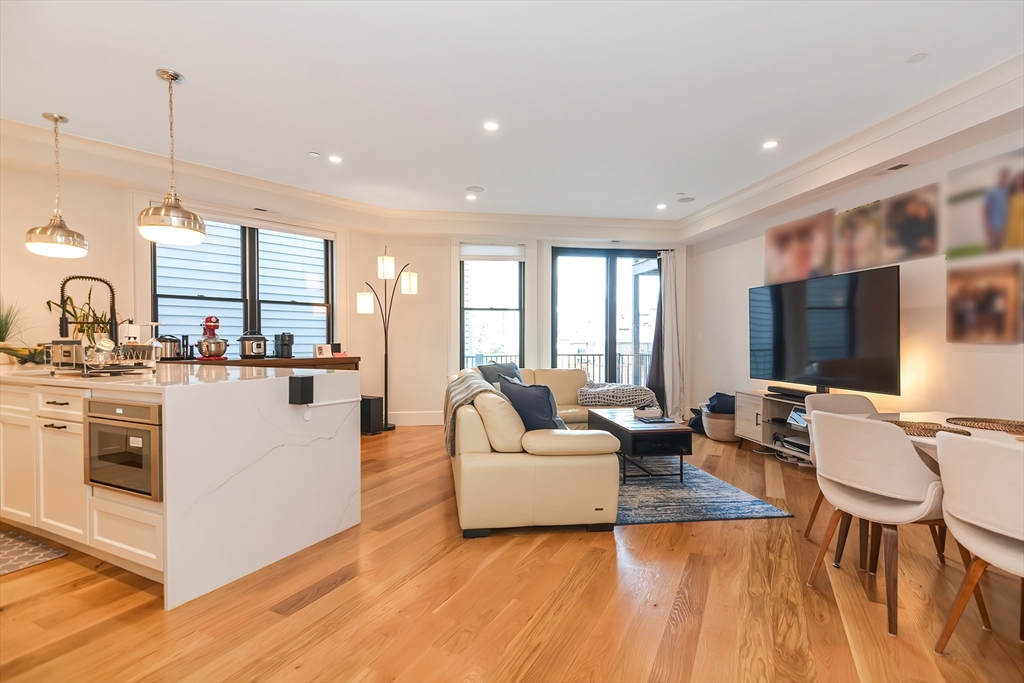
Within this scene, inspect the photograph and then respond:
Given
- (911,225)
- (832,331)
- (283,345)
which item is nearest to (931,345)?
(832,331)

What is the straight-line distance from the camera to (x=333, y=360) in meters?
5.16

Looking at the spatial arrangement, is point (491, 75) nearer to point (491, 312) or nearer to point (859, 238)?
point (859, 238)

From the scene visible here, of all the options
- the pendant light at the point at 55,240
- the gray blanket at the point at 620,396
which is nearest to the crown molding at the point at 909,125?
the gray blanket at the point at 620,396

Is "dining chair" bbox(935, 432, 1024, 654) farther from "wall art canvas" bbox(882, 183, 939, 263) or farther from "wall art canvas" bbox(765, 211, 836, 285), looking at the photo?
"wall art canvas" bbox(765, 211, 836, 285)

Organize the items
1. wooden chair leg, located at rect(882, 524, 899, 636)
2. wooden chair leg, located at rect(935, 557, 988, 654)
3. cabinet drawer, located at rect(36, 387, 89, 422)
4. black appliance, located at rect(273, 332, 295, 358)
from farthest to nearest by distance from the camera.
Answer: black appliance, located at rect(273, 332, 295, 358) → cabinet drawer, located at rect(36, 387, 89, 422) → wooden chair leg, located at rect(882, 524, 899, 636) → wooden chair leg, located at rect(935, 557, 988, 654)

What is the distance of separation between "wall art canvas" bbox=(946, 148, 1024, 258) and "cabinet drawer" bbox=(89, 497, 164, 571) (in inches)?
201

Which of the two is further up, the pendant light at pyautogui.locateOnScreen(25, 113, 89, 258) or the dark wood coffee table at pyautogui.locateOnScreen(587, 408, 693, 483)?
the pendant light at pyautogui.locateOnScreen(25, 113, 89, 258)

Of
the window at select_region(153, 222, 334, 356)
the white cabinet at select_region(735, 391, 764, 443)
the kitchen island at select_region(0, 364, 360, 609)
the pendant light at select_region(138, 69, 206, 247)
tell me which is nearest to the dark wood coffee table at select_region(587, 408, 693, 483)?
the white cabinet at select_region(735, 391, 764, 443)

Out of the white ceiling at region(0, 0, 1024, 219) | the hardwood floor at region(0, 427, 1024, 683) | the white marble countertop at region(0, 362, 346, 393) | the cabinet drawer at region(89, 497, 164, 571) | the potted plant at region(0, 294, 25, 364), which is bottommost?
the hardwood floor at region(0, 427, 1024, 683)

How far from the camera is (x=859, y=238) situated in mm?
4234

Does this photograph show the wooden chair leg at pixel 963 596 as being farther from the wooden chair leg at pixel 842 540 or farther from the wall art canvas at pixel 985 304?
the wall art canvas at pixel 985 304

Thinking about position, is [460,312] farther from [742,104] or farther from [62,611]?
[62,611]

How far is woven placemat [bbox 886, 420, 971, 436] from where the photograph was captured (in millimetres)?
2127

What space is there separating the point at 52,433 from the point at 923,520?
13.4 ft
